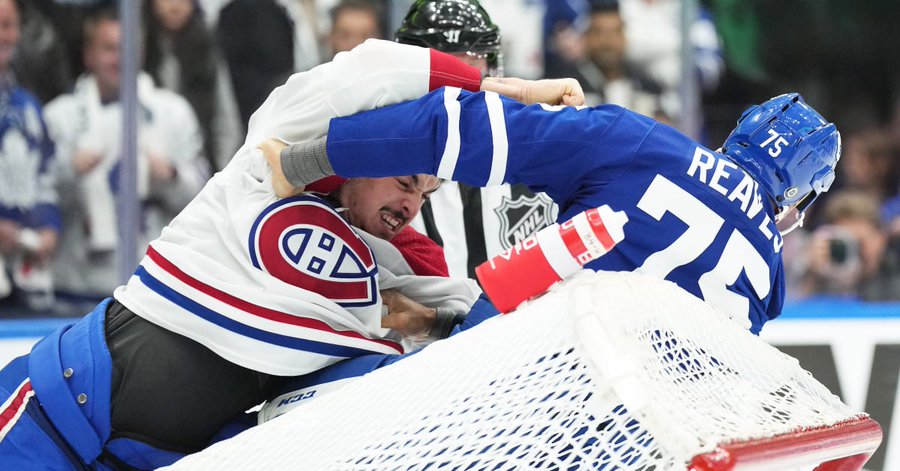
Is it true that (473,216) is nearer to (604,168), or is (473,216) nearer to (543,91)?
(543,91)

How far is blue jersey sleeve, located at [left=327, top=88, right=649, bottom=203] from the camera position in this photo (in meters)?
1.59

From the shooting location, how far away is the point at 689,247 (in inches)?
65.4

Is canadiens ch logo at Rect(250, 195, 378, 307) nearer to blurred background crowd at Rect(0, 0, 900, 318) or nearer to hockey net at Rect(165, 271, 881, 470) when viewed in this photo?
hockey net at Rect(165, 271, 881, 470)

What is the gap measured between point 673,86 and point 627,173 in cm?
242

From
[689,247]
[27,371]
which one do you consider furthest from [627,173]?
[27,371]

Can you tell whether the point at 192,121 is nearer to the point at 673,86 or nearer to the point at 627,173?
the point at 673,86

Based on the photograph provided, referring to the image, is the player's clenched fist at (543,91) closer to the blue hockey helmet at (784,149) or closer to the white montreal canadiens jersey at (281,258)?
the white montreal canadiens jersey at (281,258)

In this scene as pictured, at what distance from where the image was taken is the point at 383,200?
185 cm

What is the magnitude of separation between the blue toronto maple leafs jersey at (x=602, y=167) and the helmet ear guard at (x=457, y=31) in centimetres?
81

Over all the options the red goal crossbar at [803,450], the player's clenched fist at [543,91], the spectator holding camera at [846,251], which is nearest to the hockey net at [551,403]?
the red goal crossbar at [803,450]

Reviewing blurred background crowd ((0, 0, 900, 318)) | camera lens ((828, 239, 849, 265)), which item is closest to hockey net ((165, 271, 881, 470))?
blurred background crowd ((0, 0, 900, 318))

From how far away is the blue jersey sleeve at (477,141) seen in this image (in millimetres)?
1587

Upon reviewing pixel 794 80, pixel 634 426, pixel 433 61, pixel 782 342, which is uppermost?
pixel 433 61

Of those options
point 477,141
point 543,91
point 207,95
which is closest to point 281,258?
point 477,141
